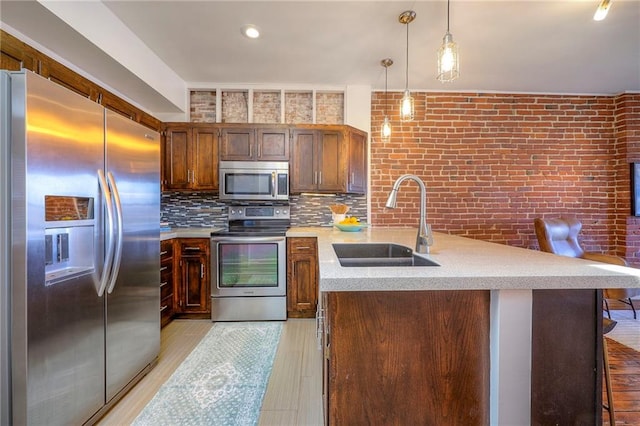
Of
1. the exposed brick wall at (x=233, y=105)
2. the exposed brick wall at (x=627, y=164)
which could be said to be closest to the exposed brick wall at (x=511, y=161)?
the exposed brick wall at (x=627, y=164)

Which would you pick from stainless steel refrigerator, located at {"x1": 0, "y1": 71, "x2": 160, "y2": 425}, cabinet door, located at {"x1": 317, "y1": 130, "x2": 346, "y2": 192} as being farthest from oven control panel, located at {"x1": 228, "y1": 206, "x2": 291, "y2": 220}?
stainless steel refrigerator, located at {"x1": 0, "y1": 71, "x2": 160, "y2": 425}

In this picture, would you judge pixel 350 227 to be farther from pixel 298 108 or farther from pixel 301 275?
pixel 298 108

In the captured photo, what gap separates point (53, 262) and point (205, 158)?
6.75ft

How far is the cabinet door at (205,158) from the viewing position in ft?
10.3

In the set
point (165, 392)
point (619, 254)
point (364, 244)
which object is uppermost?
point (364, 244)

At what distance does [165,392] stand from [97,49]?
92.7 inches

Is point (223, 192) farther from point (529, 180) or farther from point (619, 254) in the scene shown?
point (619, 254)

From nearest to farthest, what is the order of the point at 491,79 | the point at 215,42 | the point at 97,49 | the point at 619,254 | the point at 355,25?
the point at 97,49 < the point at 355,25 < the point at 215,42 < the point at 491,79 < the point at 619,254

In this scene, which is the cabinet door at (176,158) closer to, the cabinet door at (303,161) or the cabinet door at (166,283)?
the cabinet door at (166,283)

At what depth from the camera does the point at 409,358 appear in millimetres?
932

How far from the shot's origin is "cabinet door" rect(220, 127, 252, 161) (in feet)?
10.4

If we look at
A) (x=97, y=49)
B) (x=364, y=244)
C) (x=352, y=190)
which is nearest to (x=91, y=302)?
(x=364, y=244)

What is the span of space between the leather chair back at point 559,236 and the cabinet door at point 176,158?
12.3 ft

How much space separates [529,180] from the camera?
135 inches
